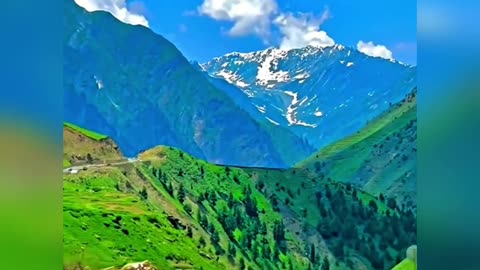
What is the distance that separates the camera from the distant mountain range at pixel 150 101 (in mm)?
2852

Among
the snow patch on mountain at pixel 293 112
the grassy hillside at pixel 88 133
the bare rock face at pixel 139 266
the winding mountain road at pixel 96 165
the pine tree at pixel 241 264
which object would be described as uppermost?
the snow patch on mountain at pixel 293 112

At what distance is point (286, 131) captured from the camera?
3023mm

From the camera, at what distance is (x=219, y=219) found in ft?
10.1

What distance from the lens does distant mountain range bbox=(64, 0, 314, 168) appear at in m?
2.85

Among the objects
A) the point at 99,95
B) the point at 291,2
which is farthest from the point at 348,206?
the point at 99,95

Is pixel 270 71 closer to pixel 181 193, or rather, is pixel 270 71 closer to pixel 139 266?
pixel 181 193

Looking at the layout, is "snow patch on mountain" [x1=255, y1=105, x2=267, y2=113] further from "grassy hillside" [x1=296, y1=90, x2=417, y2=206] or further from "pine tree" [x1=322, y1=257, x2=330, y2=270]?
"pine tree" [x1=322, y1=257, x2=330, y2=270]

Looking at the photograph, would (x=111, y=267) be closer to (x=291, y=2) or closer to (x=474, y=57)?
(x=291, y=2)

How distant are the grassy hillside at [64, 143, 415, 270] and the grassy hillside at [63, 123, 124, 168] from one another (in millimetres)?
53

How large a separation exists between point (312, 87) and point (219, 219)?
0.69 meters

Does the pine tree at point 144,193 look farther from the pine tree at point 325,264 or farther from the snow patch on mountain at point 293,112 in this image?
the pine tree at point 325,264

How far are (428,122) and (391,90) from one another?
144 cm

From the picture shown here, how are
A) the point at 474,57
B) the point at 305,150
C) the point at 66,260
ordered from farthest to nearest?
the point at 305,150
the point at 66,260
the point at 474,57

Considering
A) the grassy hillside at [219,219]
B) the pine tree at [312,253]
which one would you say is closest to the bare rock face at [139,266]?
the grassy hillside at [219,219]
